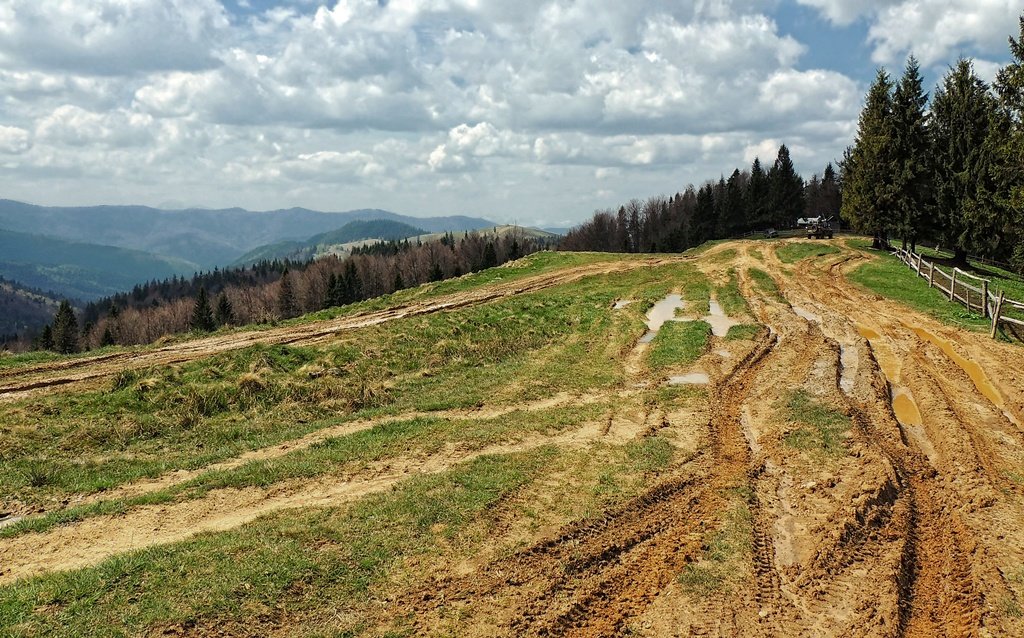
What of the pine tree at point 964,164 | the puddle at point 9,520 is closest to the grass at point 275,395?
the puddle at point 9,520

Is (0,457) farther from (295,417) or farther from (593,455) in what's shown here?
(593,455)

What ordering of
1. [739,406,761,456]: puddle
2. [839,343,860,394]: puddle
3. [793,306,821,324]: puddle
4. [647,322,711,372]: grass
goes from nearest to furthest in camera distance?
[739,406,761,456]: puddle → [839,343,860,394]: puddle → [647,322,711,372]: grass → [793,306,821,324]: puddle

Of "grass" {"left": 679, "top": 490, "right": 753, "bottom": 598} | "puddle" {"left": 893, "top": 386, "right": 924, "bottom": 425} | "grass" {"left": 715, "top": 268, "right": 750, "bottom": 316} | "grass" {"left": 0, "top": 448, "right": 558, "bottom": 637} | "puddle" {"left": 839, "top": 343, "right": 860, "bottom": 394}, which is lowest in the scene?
"grass" {"left": 679, "top": 490, "right": 753, "bottom": 598}

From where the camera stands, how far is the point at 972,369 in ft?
55.4

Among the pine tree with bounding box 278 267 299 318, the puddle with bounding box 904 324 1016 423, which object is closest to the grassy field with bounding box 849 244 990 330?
the puddle with bounding box 904 324 1016 423

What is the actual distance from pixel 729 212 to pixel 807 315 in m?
71.2

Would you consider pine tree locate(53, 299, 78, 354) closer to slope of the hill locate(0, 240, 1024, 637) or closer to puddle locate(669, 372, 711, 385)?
slope of the hill locate(0, 240, 1024, 637)

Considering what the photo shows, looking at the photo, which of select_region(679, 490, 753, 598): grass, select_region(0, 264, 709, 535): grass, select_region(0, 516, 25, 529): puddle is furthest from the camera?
select_region(0, 264, 709, 535): grass

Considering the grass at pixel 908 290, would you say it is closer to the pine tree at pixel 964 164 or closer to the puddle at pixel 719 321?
the pine tree at pixel 964 164

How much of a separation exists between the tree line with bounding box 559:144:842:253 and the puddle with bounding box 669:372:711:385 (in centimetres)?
7987

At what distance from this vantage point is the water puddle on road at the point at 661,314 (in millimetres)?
22906

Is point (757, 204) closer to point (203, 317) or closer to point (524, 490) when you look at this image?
point (524, 490)

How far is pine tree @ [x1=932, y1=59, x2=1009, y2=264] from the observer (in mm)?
38000

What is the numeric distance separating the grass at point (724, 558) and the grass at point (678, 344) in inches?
362
